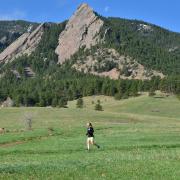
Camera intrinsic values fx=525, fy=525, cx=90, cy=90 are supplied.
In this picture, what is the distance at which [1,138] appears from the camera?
184 feet

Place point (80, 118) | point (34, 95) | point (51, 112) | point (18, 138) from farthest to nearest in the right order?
point (34, 95)
point (51, 112)
point (80, 118)
point (18, 138)

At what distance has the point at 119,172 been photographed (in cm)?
2438

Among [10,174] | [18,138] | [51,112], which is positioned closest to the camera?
[10,174]

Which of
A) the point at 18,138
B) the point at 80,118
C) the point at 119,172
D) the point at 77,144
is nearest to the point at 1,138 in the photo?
the point at 18,138

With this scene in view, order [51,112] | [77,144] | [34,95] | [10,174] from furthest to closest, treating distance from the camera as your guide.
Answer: [34,95] < [51,112] < [77,144] < [10,174]

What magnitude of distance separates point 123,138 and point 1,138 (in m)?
13.1

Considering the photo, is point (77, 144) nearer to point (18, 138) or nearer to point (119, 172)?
point (18, 138)

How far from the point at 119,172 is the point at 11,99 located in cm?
17157

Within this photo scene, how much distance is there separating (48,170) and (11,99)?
170 metres

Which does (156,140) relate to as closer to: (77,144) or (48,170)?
(77,144)

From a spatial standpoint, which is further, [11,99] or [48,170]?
[11,99]

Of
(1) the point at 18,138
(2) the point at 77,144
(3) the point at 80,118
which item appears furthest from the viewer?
(3) the point at 80,118

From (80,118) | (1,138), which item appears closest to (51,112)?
(80,118)

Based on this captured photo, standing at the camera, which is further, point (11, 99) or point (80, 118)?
point (11, 99)
